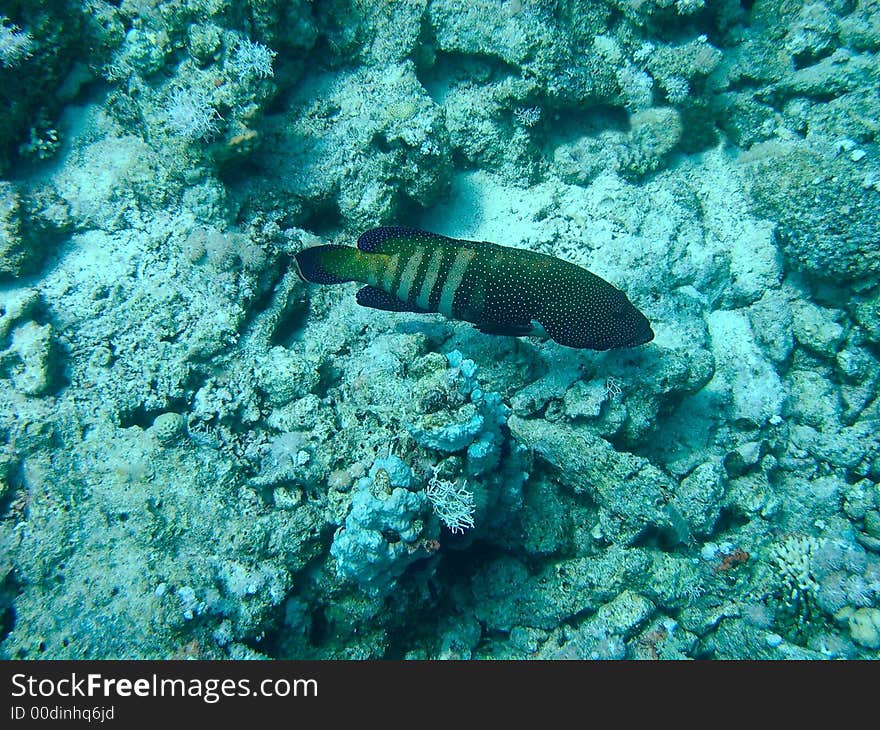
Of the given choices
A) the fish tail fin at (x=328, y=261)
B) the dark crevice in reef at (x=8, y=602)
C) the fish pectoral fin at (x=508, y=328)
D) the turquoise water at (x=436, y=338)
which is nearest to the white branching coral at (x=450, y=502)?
the turquoise water at (x=436, y=338)

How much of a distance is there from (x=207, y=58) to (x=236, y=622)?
4.25 meters

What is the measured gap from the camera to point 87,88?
423cm

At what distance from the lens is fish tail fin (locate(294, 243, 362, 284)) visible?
3746 mm

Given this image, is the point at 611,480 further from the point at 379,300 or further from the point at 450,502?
the point at 379,300

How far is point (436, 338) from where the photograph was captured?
448cm

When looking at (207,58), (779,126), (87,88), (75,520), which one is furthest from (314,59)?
(779,126)

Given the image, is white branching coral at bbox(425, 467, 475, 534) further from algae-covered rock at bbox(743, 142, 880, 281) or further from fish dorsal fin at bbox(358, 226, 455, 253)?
algae-covered rock at bbox(743, 142, 880, 281)

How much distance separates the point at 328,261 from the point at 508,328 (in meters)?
1.45

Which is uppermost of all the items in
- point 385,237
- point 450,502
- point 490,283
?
point 385,237

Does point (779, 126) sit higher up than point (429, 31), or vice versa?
point (429, 31)

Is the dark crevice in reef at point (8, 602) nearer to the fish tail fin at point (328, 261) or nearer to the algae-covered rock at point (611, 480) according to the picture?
the fish tail fin at point (328, 261)

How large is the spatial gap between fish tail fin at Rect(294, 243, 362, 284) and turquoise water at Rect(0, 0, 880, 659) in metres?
0.18

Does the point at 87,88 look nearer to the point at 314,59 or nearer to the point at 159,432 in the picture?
the point at 314,59

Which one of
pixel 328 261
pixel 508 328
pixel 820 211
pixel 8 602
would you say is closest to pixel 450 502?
pixel 508 328
